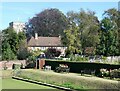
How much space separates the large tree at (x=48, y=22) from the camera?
288ft

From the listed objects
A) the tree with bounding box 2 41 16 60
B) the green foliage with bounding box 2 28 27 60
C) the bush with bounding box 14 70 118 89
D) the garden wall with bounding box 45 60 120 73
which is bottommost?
the bush with bounding box 14 70 118 89

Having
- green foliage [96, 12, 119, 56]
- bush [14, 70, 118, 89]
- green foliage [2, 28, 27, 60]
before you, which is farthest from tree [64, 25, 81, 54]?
bush [14, 70, 118, 89]

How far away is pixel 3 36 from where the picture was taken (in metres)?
60.4

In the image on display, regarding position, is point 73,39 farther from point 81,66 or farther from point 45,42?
point 81,66

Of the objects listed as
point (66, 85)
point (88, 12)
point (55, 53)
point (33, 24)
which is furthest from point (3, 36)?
point (66, 85)

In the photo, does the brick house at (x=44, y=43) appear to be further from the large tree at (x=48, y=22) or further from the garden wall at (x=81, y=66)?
the garden wall at (x=81, y=66)

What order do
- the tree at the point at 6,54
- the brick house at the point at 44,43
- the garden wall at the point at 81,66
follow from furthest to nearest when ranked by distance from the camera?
the brick house at the point at 44,43, the tree at the point at 6,54, the garden wall at the point at 81,66

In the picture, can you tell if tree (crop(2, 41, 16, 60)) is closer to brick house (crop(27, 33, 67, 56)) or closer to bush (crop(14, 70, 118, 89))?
brick house (crop(27, 33, 67, 56))

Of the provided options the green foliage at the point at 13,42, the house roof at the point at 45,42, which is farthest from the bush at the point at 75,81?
the house roof at the point at 45,42

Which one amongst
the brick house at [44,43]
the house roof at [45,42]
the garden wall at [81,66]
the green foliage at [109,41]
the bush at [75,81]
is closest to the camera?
the bush at [75,81]

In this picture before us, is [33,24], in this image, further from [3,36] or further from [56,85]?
[56,85]

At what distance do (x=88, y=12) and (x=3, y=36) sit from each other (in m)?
15.8

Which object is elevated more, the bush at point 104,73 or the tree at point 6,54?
the tree at point 6,54

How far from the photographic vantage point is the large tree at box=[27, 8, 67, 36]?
87688 millimetres
